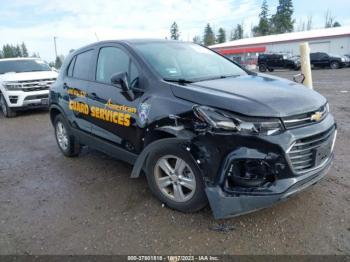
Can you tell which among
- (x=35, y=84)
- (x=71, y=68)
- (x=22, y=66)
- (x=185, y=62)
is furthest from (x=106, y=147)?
(x=22, y=66)

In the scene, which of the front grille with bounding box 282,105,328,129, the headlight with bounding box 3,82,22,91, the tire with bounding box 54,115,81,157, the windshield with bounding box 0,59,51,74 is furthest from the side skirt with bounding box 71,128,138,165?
the windshield with bounding box 0,59,51,74

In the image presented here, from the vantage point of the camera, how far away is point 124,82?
3.65 metres

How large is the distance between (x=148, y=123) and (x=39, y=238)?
1.56m

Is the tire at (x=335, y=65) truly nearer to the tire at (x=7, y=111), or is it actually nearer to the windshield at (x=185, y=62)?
the tire at (x=7, y=111)

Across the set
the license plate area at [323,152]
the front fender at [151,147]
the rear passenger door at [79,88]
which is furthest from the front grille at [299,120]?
the rear passenger door at [79,88]

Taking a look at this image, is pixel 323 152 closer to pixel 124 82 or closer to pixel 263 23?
pixel 124 82

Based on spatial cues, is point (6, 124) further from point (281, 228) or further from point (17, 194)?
Result: point (281, 228)

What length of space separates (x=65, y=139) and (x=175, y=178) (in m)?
2.96

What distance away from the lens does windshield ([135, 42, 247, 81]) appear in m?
3.81

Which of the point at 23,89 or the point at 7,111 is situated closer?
the point at 23,89

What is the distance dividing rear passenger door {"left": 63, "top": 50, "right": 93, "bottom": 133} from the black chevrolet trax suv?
2.9 inches

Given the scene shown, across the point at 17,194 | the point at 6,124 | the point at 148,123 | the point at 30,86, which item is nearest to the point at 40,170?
the point at 17,194

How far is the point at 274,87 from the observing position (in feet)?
11.4

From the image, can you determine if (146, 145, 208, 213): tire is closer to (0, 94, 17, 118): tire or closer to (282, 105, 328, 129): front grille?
(282, 105, 328, 129): front grille
